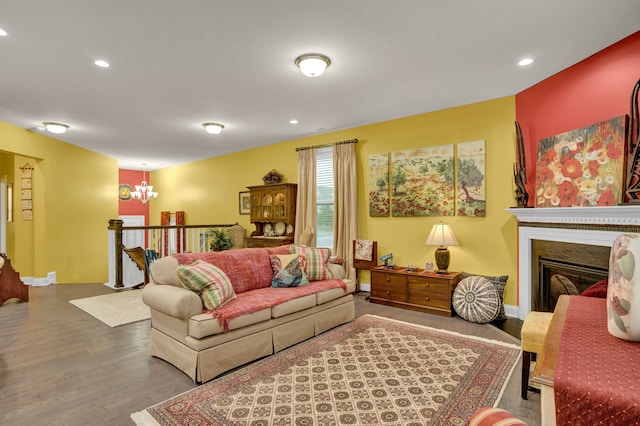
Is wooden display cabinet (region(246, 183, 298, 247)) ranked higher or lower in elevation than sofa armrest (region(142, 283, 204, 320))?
higher

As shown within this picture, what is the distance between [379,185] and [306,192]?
146cm

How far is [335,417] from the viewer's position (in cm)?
206

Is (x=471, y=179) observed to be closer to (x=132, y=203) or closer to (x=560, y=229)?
(x=560, y=229)

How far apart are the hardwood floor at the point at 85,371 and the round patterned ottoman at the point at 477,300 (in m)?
0.12

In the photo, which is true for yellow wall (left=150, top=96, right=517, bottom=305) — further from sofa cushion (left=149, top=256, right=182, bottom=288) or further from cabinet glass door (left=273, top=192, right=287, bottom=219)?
sofa cushion (left=149, top=256, right=182, bottom=288)

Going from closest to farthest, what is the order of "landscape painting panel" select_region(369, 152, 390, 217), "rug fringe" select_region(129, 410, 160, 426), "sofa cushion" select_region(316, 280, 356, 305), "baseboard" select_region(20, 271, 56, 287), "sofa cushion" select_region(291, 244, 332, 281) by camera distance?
1. "rug fringe" select_region(129, 410, 160, 426)
2. "sofa cushion" select_region(316, 280, 356, 305)
3. "sofa cushion" select_region(291, 244, 332, 281)
4. "landscape painting panel" select_region(369, 152, 390, 217)
5. "baseboard" select_region(20, 271, 56, 287)

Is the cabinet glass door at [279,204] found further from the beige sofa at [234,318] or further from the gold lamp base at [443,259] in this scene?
the gold lamp base at [443,259]

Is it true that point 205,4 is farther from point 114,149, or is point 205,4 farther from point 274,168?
point 114,149

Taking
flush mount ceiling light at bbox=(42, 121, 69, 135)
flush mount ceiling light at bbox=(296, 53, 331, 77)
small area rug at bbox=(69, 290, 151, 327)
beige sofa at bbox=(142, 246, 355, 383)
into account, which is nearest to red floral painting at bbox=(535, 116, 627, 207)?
beige sofa at bbox=(142, 246, 355, 383)

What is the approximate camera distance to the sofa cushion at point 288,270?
3641 mm

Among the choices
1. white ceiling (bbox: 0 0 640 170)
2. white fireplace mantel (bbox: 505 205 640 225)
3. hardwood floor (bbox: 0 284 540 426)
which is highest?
white ceiling (bbox: 0 0 640 170)

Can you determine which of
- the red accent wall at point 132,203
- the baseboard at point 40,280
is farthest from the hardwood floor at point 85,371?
the red accent wall at point 132,203

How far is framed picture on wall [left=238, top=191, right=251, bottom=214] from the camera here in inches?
288

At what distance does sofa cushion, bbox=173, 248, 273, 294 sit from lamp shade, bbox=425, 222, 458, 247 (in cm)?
215
